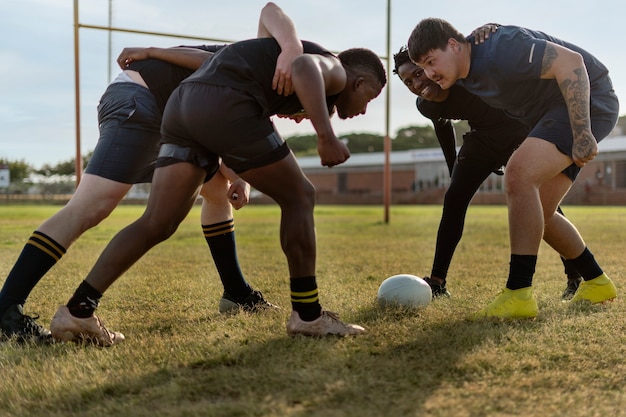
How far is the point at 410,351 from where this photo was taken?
302cm

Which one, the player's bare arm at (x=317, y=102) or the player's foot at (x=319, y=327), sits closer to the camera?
the player's bare arm at (x=317, y=102)

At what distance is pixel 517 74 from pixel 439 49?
0.47 m

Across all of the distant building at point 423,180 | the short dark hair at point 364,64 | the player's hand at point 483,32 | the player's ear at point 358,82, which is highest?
the player's hand at point 483,32

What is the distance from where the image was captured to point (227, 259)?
4.25 metres

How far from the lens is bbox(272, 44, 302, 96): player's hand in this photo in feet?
9.89

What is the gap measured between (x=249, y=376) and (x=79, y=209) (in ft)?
4.80

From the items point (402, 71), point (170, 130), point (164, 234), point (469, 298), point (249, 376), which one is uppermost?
point (402, 71)

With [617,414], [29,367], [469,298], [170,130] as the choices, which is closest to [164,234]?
[170,130]

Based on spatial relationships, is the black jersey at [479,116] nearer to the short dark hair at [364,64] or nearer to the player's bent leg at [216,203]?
the short dark hair at [364,64]


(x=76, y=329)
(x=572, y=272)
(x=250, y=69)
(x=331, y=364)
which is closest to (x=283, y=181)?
(x=250, y=69)

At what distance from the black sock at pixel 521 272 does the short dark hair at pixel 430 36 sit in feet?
4.34

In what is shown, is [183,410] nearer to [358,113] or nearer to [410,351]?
[410,351]

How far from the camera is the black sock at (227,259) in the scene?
4.23m

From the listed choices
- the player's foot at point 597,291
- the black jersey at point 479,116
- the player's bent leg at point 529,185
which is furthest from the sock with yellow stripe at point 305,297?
the player's foot at point 597,291
